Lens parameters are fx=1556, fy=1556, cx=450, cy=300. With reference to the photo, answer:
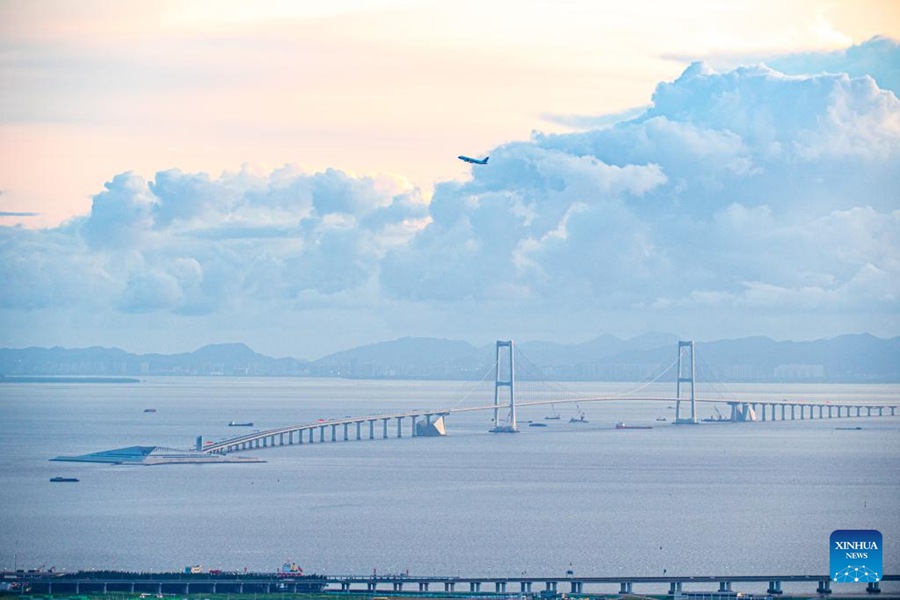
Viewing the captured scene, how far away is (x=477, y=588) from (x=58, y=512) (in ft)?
84.3

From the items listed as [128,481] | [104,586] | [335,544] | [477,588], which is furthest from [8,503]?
[477,588]

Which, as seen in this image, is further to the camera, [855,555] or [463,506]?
[463,506]

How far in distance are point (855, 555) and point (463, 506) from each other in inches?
1189

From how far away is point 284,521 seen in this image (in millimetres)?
60938

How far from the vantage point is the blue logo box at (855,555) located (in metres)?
37.0

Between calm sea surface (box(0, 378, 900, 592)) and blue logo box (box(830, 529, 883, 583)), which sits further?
calm sea surface (box(0, 378, 900, 592))

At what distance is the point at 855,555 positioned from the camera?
37.9 metres

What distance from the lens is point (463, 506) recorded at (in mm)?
66562

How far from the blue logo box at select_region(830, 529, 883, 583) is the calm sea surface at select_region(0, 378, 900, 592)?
1175cm

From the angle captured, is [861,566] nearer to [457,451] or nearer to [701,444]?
[457,451]

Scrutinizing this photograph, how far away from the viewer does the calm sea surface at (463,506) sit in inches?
2046

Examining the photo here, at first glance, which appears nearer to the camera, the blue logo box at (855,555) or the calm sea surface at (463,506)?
the blue logo box at (855,555)

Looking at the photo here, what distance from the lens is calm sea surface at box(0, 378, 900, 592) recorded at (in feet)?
171

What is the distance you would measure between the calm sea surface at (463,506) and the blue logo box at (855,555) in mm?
11750
